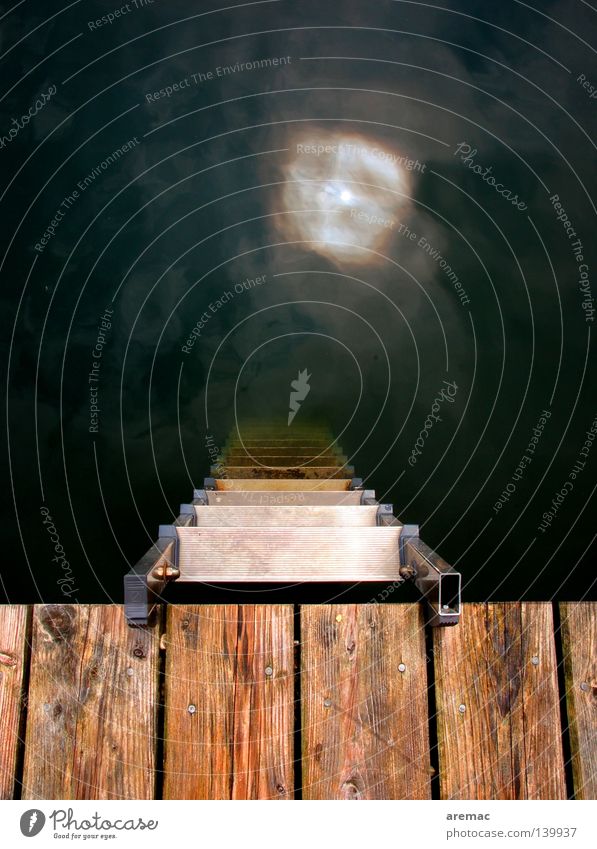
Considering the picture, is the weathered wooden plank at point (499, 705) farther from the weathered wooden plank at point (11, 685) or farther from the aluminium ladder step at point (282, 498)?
the aluminium ladder step at point (282, 498)

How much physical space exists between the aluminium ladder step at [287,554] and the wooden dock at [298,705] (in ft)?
2.32

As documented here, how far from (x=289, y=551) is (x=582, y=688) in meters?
1.14

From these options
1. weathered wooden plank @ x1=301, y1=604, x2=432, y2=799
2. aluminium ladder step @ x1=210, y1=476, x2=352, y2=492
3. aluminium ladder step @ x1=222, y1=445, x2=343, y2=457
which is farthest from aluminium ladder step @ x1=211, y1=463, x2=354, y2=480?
weathered wooden plank @ x1=301, y1=604, x2=432, y2=799

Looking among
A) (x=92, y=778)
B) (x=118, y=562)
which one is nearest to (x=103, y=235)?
(x=118, y=562)

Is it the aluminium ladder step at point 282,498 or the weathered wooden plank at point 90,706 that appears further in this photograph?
the aluminium ladder step at point 282,498

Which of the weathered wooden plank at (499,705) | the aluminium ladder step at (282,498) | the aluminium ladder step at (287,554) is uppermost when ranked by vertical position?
the aluminium ladder step at (282,498)

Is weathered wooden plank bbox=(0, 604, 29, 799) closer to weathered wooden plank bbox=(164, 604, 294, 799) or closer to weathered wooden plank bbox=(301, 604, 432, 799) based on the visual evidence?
weathered wooden plank bbox=(164, 604, 294, 799)

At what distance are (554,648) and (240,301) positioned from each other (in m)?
7.04

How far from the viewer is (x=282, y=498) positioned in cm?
386

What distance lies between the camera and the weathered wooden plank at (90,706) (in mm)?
1560

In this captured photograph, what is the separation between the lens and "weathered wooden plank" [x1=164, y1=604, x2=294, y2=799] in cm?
156

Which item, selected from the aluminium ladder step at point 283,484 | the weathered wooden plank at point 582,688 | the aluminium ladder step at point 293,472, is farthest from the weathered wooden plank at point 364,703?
the aluminium ladder step at point 293,472

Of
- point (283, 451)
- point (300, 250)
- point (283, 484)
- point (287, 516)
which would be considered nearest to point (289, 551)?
point (287, 516)
